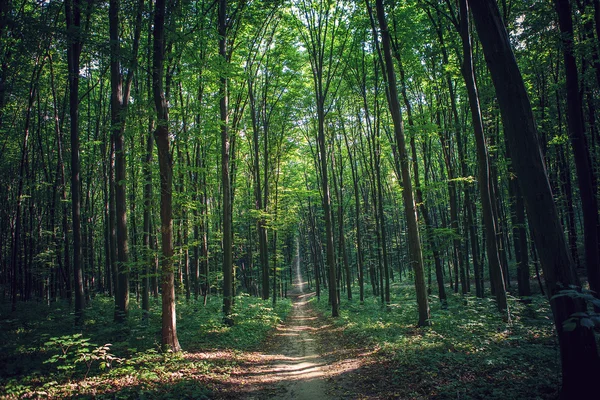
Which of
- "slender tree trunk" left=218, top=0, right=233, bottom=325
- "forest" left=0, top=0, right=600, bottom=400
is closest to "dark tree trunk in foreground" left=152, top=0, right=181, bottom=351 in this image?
Result: "forest" left=0, top=0, right=600, bottom=400

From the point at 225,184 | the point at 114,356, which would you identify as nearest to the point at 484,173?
the point at 225,184

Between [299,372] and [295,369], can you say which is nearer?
[299,372]

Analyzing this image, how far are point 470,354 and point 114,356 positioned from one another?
28.5 ft

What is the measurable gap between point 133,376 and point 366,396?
4.83m

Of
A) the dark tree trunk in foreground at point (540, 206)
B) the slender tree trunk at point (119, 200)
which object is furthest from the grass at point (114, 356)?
the dark tree trunk in foreground at point (540, 206)

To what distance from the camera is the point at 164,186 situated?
8539mm

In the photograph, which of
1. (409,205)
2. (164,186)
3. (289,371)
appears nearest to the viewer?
(289,371)

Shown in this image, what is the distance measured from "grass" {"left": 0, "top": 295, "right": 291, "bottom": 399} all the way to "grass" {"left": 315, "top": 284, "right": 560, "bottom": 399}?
4143 mm

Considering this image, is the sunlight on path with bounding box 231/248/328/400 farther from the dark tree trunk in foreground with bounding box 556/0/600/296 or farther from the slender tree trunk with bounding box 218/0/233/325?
the dark tree trunk in foreground with bounding box 556/0/600/296

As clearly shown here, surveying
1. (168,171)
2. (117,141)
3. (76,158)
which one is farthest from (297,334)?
(76,158)

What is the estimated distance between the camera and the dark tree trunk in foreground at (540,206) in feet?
12.4

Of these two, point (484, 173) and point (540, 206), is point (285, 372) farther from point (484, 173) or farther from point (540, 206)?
point (484, 173)

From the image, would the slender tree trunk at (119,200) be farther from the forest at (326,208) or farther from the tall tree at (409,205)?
the tall tree at (409,205)

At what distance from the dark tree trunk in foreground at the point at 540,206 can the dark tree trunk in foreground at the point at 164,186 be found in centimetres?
751
